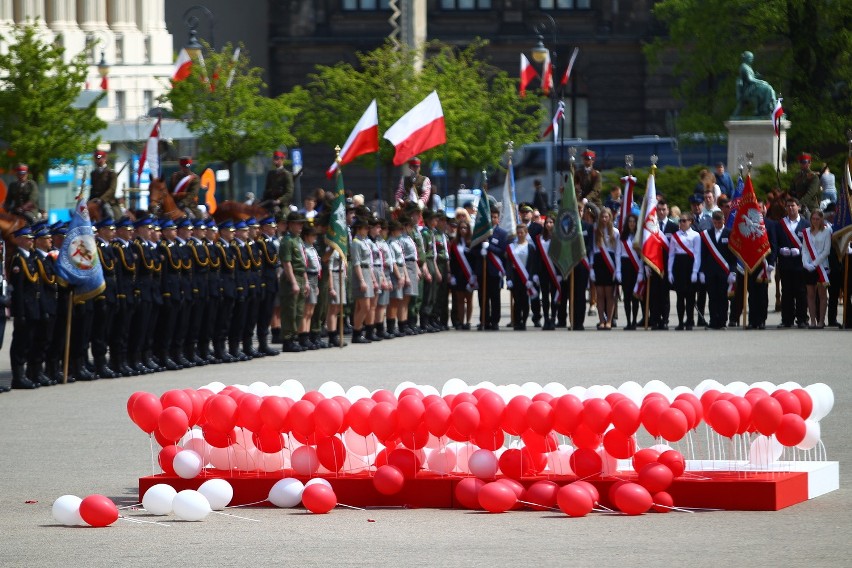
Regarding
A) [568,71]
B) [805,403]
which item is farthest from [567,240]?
[568,71]

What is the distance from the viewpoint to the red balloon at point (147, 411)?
11.4 meters

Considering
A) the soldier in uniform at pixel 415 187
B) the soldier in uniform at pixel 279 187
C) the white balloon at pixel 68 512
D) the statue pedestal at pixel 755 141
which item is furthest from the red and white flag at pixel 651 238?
the white balloon at pixel 68 512

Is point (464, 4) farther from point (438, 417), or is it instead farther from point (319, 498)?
point (319, 498)

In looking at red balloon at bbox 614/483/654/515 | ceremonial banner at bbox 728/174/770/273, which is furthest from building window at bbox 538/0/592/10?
red balloon at bbox 614/483/654/515

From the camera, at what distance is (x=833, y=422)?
47.4ft

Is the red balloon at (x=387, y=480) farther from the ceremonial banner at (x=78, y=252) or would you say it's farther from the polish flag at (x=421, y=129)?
the polish flag at (x=421, y=129)

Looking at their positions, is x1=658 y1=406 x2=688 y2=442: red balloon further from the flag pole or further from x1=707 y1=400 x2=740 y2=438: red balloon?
the flag pole

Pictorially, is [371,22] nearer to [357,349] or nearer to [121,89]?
[121,89]

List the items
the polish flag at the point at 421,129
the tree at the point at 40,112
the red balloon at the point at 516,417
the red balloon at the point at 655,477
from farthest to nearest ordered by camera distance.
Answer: the tree at the point at 40,112, the polish flag at the point at 421,129, the red balloon at the point at 516,417, the red balloon at the point at 655,477

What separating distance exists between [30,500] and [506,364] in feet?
30.2

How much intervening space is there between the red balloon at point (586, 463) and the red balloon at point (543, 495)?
19 cm

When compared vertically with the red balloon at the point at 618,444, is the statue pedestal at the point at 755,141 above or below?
above

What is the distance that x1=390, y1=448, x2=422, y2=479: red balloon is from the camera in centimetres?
1088

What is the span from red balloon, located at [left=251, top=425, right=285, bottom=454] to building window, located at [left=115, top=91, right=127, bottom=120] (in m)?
40.1
